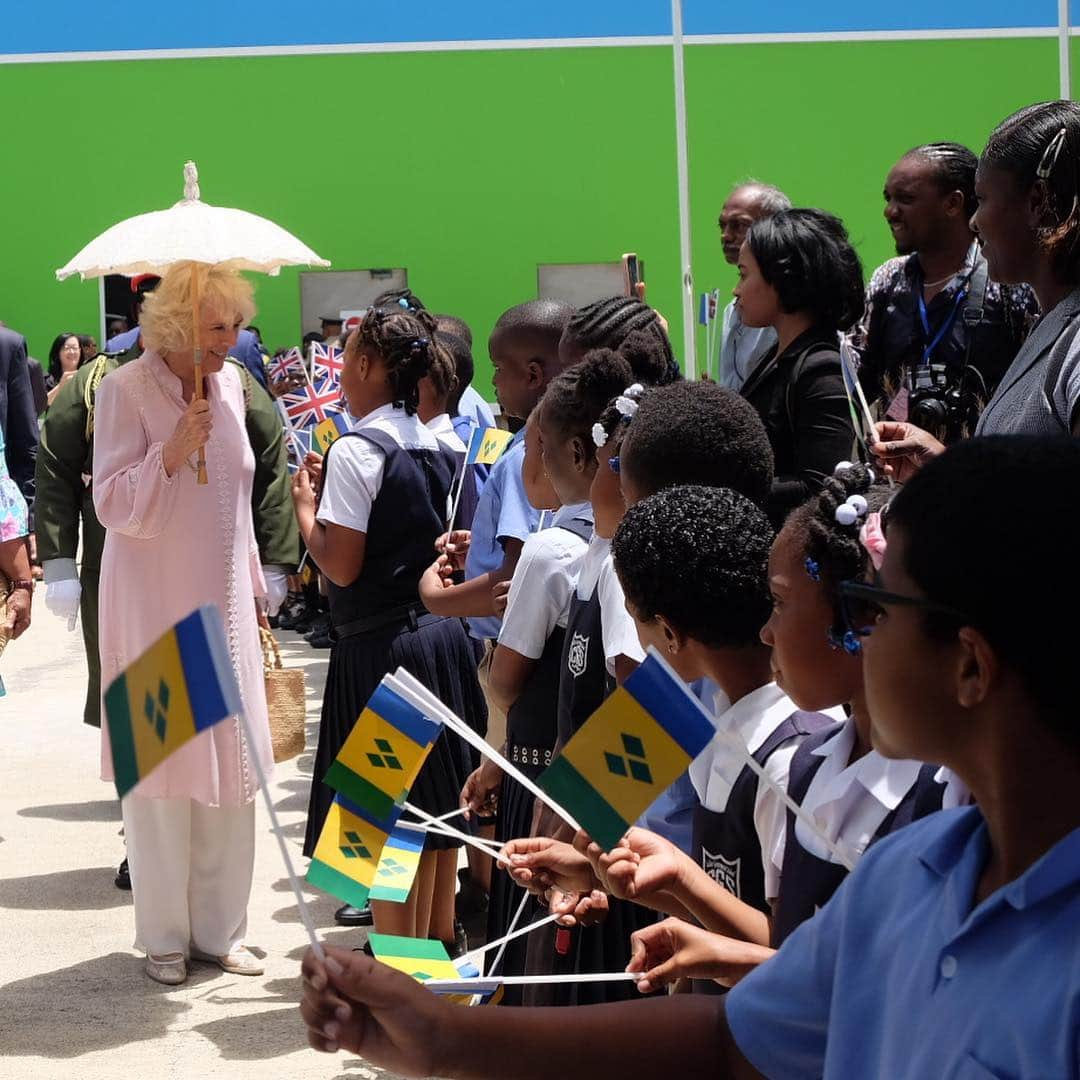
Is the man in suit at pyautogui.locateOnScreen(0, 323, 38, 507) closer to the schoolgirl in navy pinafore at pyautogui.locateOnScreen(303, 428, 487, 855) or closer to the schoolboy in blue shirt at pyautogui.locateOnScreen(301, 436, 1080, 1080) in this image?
the schoolgirl in navy pinafore at pyautogui.locateOnScreen(303, 428, 487, 855)

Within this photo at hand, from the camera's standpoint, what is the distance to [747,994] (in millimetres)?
1546

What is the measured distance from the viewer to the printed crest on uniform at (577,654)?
321 cm

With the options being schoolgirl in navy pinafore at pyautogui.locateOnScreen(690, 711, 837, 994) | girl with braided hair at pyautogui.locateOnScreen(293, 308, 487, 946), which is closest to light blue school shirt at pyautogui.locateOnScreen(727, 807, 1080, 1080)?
schoolgirl in navy pinafore at pyautogui.locateOnScreen(690, 711, 837, 994)

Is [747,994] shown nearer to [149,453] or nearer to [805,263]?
[805,263]

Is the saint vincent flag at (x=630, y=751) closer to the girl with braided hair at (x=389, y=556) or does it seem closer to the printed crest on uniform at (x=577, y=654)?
the printed crest on uniform at (x=577, y=654)

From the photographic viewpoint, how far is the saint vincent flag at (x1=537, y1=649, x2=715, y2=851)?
1923 mm

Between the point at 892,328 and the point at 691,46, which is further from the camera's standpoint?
the point at 691,46

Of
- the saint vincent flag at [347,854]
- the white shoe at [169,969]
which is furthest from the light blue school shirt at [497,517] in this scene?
the saint vincent flag at [347,854]

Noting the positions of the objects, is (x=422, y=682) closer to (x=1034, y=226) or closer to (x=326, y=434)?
(x=326, y=434)

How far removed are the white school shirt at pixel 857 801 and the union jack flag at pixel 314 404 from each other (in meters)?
4.47

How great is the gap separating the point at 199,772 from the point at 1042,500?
3814 millimetres

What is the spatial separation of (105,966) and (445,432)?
1972 mm

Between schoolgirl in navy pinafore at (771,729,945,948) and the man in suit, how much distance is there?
6106 millimetres

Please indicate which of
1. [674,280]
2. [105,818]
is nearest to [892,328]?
[105,818]
